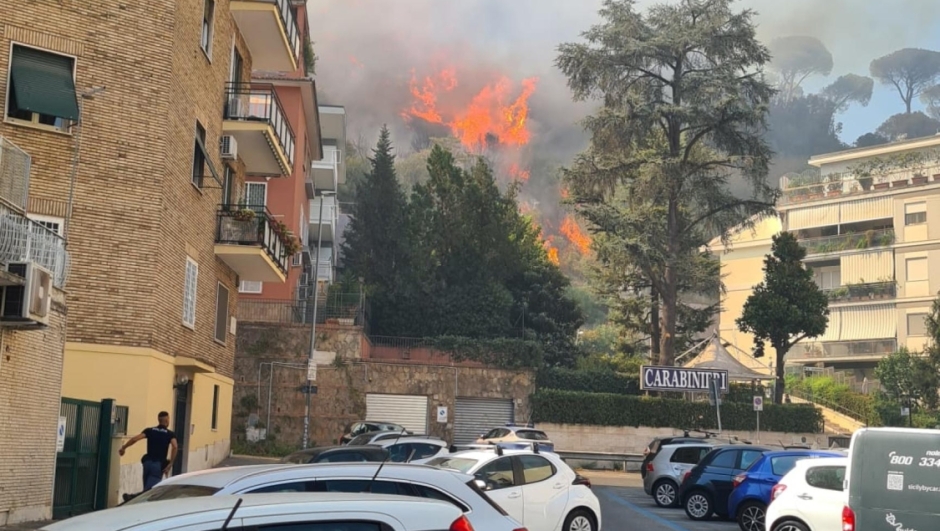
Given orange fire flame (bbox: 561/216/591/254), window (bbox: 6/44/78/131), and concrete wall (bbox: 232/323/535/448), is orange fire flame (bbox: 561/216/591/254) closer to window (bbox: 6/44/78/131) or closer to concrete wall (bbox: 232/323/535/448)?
concrete wall (bbox: 232/323/535/448)

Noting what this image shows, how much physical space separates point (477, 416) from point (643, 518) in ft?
74.2

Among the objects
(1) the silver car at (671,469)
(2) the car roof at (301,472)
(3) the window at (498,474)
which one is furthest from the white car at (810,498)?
(1) the silver car at (671,469)

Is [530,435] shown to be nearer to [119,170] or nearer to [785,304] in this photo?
[119,170]

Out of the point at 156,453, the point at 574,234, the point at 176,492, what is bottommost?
the point at 156,453

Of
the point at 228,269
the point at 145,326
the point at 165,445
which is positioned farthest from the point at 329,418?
the point at 165,445

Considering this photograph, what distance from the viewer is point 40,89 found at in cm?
1950

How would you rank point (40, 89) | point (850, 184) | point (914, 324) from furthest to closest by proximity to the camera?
point (850, 184) → point (914, 324) → point (40, 89)

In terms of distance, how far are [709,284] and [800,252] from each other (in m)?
6.83

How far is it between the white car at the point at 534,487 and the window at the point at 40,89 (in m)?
10.6

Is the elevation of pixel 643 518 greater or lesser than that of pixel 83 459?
lesser

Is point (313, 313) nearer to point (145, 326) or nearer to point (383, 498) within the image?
point (145, 326)

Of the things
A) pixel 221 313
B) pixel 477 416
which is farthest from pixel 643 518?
pixel 477 416

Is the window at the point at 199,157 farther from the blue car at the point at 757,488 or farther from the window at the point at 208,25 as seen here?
the blue car at the point at 757,488

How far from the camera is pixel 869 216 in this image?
235 feet
